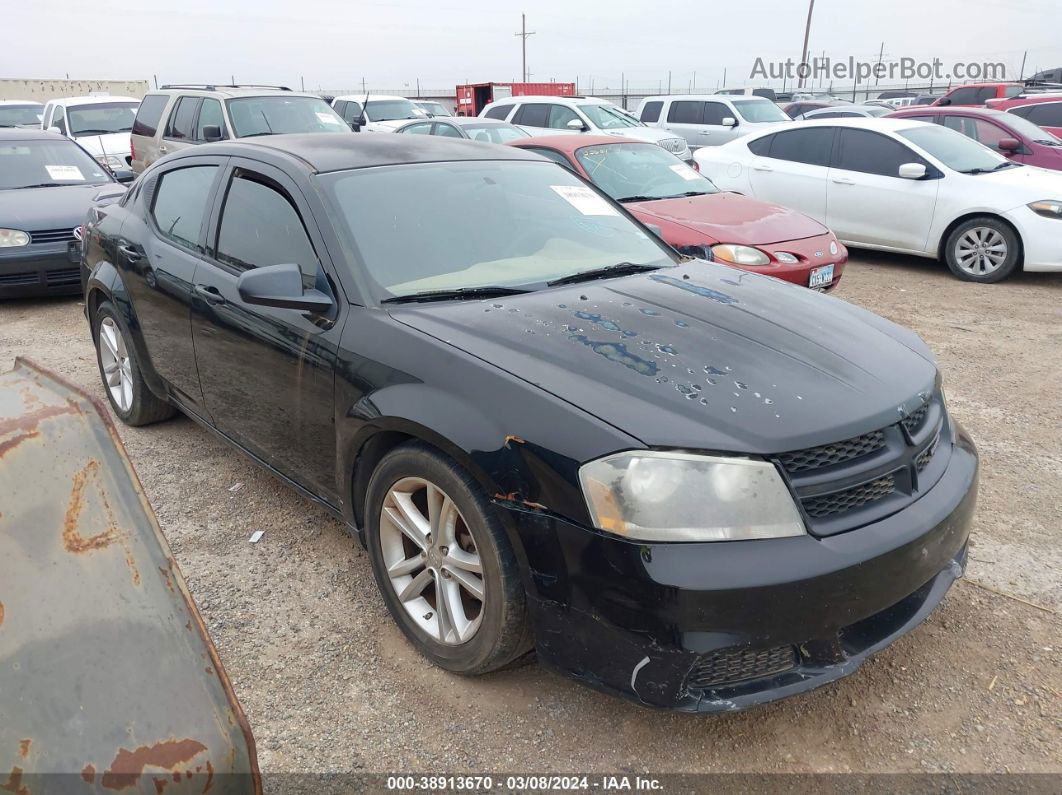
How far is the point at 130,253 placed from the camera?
13.5 feet

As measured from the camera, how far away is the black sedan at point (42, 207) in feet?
23.6

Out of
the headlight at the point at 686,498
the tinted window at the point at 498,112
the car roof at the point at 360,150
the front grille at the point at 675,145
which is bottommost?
the front grille at the point at 675,145

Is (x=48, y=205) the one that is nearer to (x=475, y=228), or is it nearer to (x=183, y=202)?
(x=183, y=202)

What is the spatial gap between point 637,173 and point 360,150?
14.4 feet

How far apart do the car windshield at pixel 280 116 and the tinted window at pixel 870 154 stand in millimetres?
5600

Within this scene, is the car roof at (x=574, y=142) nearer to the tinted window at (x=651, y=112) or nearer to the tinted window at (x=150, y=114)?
the tinted window at (x=150, y=114)

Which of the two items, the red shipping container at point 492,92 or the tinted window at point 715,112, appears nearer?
the tinted window at point 715,112

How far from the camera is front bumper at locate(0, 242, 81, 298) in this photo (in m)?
7.12

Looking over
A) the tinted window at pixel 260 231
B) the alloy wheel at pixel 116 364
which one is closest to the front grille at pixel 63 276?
the alloy wheel at pixel 116 364

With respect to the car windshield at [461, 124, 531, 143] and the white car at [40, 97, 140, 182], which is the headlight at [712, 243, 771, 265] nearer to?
the car windshield at [461, 124, 531, 143]

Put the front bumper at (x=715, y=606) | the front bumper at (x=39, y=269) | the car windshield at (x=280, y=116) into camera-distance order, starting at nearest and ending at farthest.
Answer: the front bumper at (x=715, y=606) < the front bumper at (x=39, y=269) < the car windshield at (x=280, y=116)

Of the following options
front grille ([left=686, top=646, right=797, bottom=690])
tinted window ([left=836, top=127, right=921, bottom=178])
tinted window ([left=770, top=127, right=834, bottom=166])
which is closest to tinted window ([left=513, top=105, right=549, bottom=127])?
tinted window ([left=770, top=127, right=834, bottom=166])

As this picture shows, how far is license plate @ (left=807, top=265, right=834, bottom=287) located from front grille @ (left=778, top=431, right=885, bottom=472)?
414 centimetres

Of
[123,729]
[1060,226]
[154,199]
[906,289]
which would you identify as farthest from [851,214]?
[123,729]
